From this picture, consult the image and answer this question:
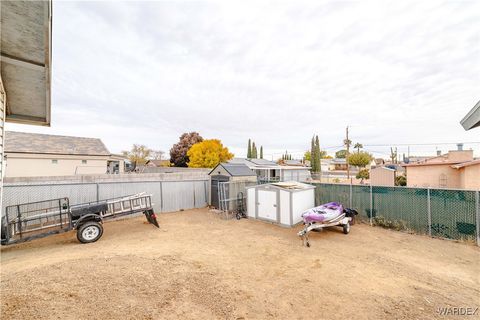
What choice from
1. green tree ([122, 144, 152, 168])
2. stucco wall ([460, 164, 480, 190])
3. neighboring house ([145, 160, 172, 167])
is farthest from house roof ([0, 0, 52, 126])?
green tree ([122, 144, 152, 168])

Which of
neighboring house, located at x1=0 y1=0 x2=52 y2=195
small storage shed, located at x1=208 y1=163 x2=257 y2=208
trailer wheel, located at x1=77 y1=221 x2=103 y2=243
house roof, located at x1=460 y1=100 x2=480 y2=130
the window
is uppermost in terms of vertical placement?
neighboring house, located at x1=0 y1=0 x2=52 y2=195

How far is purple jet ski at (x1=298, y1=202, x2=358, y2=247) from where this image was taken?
7148mm

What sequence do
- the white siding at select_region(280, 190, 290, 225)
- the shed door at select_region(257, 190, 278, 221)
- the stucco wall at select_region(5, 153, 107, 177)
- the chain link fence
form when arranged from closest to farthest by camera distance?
the chain link fence
the white siding at select_region(280, 190, 290, 225)
the shed door at select_region(257, 190, 278, 221)
the stucco wall at select_region(5, 153, 107, 177)

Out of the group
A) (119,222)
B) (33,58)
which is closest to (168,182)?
(119,222)

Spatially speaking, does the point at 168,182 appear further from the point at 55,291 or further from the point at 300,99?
the point at 300,99

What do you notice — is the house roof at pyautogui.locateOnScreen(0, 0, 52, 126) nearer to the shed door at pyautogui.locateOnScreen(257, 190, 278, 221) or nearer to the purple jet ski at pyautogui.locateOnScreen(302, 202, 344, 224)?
the purple jet ski at pyautogui.locateOnScreen(302, 202, 344, 224)

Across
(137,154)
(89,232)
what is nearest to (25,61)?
(89,232)

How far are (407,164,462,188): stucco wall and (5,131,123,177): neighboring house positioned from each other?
29.2 meters

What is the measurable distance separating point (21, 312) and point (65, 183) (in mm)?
7705

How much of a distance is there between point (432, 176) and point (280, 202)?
13.5 metres

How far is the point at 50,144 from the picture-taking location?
1941cm

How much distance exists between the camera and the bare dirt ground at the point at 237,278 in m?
3.23

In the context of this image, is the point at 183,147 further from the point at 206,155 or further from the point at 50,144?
the point at 50,144

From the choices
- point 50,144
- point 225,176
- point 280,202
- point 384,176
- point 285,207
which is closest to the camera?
point 285,207
